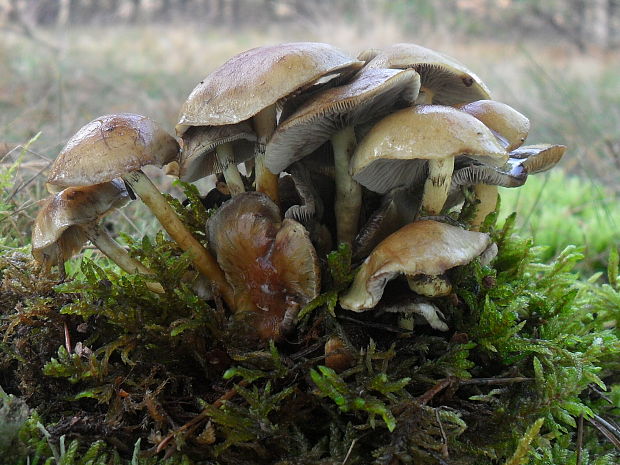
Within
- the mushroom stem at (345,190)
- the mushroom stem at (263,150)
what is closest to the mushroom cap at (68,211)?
the mushroom stem at (263,150)

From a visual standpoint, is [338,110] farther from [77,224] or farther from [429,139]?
[77,224]

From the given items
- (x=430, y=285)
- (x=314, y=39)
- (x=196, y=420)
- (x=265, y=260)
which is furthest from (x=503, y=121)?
(x=314, y=39)

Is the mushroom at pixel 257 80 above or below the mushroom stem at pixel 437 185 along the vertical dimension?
above

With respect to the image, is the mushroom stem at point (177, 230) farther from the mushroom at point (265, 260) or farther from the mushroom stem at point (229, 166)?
the mushroom stem at point (229, 166)

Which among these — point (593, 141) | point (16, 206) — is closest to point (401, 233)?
point (16, 206)

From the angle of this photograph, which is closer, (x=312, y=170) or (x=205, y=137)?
(x=205, y=137)

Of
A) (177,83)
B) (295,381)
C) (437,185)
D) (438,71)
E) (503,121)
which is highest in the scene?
(438,71)
